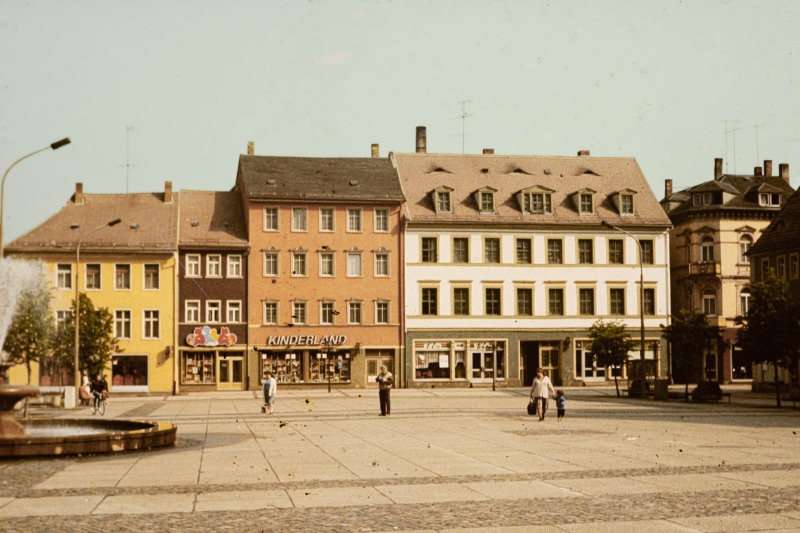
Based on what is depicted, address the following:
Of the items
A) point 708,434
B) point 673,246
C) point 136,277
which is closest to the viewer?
point 708,434

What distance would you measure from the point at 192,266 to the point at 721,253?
3423 centimetres

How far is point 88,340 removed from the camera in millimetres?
56500

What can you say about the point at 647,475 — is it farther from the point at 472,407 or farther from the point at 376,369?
the point at 376,369

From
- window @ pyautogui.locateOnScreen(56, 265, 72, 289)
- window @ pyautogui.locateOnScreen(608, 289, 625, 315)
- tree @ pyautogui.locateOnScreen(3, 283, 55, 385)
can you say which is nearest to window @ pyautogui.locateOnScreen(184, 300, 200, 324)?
window @ pyautogui.locateOnScreen(56, 265, 72, 289)

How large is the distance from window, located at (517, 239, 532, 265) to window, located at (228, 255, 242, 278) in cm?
1681

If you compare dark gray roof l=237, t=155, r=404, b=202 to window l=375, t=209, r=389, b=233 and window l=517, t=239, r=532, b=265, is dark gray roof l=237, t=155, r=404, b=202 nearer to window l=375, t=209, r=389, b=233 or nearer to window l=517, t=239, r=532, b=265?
window l=375, t=209, r=389, b=233

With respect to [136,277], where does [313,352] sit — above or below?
below

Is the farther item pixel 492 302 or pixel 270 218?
pixel 492 302

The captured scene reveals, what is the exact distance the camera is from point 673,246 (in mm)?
76250

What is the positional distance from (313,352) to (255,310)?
4209 millimetres

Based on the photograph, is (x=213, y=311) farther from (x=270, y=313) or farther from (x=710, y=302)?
(x=710, y=302)

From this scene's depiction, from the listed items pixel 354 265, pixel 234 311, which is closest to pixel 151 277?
pixel 234 311

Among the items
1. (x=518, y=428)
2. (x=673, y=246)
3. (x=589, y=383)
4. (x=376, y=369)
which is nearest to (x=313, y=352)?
(x=376, y=369)

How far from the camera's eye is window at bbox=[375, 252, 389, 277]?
6538 cm
